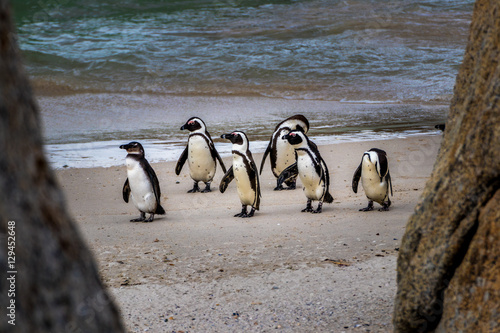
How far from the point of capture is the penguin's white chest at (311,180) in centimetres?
563

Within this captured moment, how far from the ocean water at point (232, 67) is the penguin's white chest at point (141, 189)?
2419 mm

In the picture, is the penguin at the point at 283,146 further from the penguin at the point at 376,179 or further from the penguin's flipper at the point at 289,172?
the penguin at the point at 376,179

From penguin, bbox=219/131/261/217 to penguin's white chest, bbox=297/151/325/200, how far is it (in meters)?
0.47

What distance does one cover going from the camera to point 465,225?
203 centimetres

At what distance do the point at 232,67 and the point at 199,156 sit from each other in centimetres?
1089

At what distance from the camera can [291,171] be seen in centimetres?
630

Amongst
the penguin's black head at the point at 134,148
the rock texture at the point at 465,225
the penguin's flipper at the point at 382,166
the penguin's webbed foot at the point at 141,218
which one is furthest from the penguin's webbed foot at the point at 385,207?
the rock texture at the point at 465,225

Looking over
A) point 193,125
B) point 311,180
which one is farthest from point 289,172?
point 193,125

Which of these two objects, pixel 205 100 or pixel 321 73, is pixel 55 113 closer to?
pixel 205 100

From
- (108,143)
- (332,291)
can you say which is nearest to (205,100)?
(108,143)

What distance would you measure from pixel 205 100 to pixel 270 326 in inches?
444

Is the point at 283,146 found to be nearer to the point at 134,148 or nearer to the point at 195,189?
the point at 195,189

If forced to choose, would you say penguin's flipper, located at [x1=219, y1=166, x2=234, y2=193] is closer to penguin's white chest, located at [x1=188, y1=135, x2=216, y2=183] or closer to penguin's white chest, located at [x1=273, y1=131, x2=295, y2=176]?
penguin's white chest, located at [x1=188, y1=135, x2=216, y2=183]

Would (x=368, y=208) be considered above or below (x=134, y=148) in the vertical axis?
below
